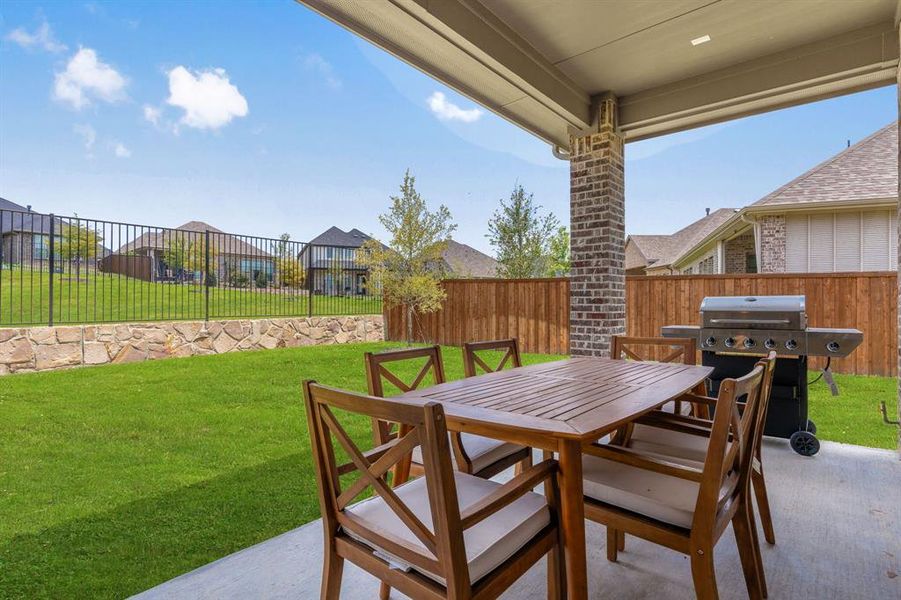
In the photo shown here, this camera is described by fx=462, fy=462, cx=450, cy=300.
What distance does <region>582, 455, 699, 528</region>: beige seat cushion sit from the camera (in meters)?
1.40

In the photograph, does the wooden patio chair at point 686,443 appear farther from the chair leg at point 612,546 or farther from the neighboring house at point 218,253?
the neighboring house at point 218,253

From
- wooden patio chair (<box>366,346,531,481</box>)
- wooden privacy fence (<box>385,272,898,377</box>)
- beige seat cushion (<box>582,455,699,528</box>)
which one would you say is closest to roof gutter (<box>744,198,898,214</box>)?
wooden privacy fence (<box>385,272,898,377</box>)

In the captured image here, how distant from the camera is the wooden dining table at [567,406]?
1.30 m

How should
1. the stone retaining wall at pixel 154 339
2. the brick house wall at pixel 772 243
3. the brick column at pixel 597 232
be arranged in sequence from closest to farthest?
the brick column at pixel 597 232
the stone retaining wall at pixel 154 339
the brick house wall at pixel 772 243

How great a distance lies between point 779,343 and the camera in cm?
320

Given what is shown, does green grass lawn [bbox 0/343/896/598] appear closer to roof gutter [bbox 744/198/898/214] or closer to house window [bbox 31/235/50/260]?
house window [bbox 31/235/50/260]

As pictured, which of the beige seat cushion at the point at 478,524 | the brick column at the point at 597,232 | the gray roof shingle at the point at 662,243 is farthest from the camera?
the gray roof shingle at the point at 662,243

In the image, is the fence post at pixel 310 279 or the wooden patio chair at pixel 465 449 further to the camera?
the fence post at pixel 310 279

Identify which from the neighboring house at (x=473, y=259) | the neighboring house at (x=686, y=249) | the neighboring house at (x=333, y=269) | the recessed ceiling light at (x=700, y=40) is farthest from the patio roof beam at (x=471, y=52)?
the neighboring house at (x=473, y=259)

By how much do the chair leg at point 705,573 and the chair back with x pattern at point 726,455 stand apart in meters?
0.05

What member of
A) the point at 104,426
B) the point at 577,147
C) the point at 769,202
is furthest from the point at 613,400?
the point at 769,202

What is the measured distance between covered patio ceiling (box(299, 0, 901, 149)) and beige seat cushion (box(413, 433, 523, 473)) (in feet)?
7.61

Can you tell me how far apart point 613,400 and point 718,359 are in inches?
95.8

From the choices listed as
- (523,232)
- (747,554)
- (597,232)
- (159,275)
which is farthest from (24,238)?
(523,232)
